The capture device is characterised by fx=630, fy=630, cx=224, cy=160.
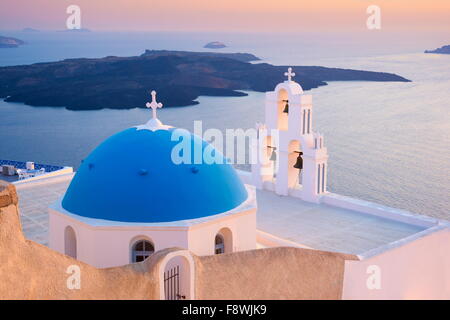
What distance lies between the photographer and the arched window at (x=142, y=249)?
11.5 m

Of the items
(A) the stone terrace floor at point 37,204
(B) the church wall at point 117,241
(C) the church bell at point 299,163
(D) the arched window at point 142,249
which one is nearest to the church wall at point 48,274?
(B) the church wall at point 117,241

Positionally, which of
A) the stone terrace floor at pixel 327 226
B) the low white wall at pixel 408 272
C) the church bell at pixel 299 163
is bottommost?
the low white wall at pixel 408 272

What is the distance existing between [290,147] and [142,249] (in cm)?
701

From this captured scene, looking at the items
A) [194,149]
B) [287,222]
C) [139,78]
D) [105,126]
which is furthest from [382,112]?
[194,149]

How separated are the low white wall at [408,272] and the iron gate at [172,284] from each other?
3646mm

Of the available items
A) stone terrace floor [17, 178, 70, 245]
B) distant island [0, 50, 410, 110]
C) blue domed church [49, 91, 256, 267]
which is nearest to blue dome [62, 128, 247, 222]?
blue domed church [49, 91, 256, 267]

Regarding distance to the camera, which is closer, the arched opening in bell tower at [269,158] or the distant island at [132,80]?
the arched opening in bell tower at [269,158]

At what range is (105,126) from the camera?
52.3 metres

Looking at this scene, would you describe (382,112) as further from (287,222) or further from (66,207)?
Result: (66,207)

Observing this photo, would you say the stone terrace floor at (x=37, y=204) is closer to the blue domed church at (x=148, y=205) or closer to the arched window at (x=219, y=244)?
the blue domed church at (x=148, y=205)

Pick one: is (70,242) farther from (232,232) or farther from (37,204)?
(37,204)

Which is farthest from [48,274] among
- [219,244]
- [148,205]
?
[219,244]

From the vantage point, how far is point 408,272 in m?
14.2

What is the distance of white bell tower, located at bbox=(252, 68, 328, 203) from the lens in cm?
1681
